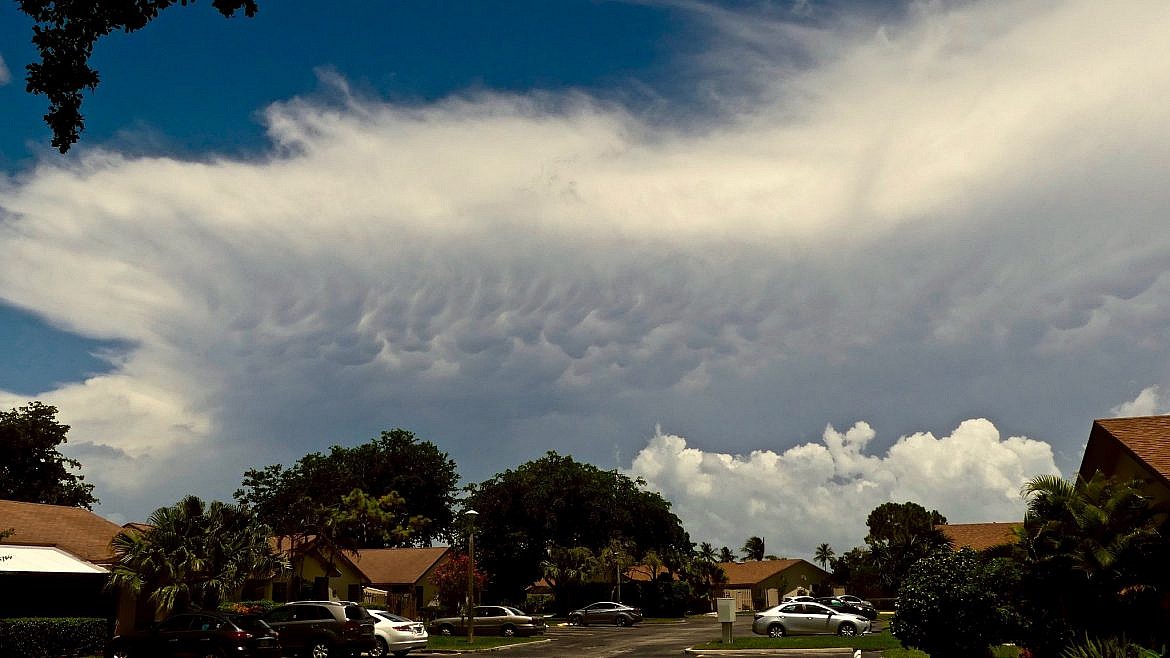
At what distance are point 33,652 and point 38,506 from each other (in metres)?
12.5

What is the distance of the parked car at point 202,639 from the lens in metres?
25.7

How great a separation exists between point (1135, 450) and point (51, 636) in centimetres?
3202

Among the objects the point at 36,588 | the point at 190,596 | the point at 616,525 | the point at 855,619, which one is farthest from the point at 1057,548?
the point at 616,525

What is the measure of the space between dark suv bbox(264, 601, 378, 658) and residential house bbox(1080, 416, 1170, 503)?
21.2 m

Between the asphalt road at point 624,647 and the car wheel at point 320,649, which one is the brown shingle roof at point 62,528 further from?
the asphalt road at point 624,647

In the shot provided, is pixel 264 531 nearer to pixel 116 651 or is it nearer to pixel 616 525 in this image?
pixel 116 651

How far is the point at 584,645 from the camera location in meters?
36.4

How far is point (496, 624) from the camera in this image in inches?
1724

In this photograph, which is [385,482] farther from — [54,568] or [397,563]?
[54,568]

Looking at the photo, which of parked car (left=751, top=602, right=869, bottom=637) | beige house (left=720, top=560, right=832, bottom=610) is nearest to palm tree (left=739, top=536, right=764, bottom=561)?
beige house (left=720, top=560, right=832, bottom=610)

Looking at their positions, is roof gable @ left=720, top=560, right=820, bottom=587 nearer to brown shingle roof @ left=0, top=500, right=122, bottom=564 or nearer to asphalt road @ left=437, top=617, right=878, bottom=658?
asphalt road @ left=437, top=617, right=878, bottom=658

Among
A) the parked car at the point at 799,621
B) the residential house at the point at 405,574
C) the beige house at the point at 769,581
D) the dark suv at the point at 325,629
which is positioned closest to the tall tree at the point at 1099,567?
the parked car at the point at 799,621

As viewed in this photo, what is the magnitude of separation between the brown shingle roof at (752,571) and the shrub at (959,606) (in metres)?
78.7

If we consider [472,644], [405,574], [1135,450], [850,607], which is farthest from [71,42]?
[405,574]
